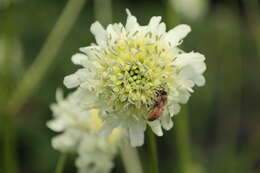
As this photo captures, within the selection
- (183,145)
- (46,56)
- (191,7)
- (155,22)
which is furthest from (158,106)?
(191,7)

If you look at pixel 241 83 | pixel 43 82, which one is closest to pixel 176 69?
pixel 43 82

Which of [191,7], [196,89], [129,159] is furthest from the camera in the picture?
[196,89]

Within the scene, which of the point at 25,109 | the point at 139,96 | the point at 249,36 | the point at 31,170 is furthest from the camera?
the point at 249,36

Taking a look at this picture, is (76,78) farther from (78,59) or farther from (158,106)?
(158,106)

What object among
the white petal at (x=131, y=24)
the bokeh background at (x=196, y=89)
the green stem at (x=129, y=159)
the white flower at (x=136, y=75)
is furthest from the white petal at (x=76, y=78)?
the bokeh background at (x=196, y=89)

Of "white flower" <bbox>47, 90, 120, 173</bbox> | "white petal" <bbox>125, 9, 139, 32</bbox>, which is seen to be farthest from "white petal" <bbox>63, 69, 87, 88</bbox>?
"white flower" <bbox>47, 90, 120, 173</bbox>

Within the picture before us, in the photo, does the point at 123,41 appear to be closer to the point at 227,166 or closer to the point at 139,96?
the point at 139,96
